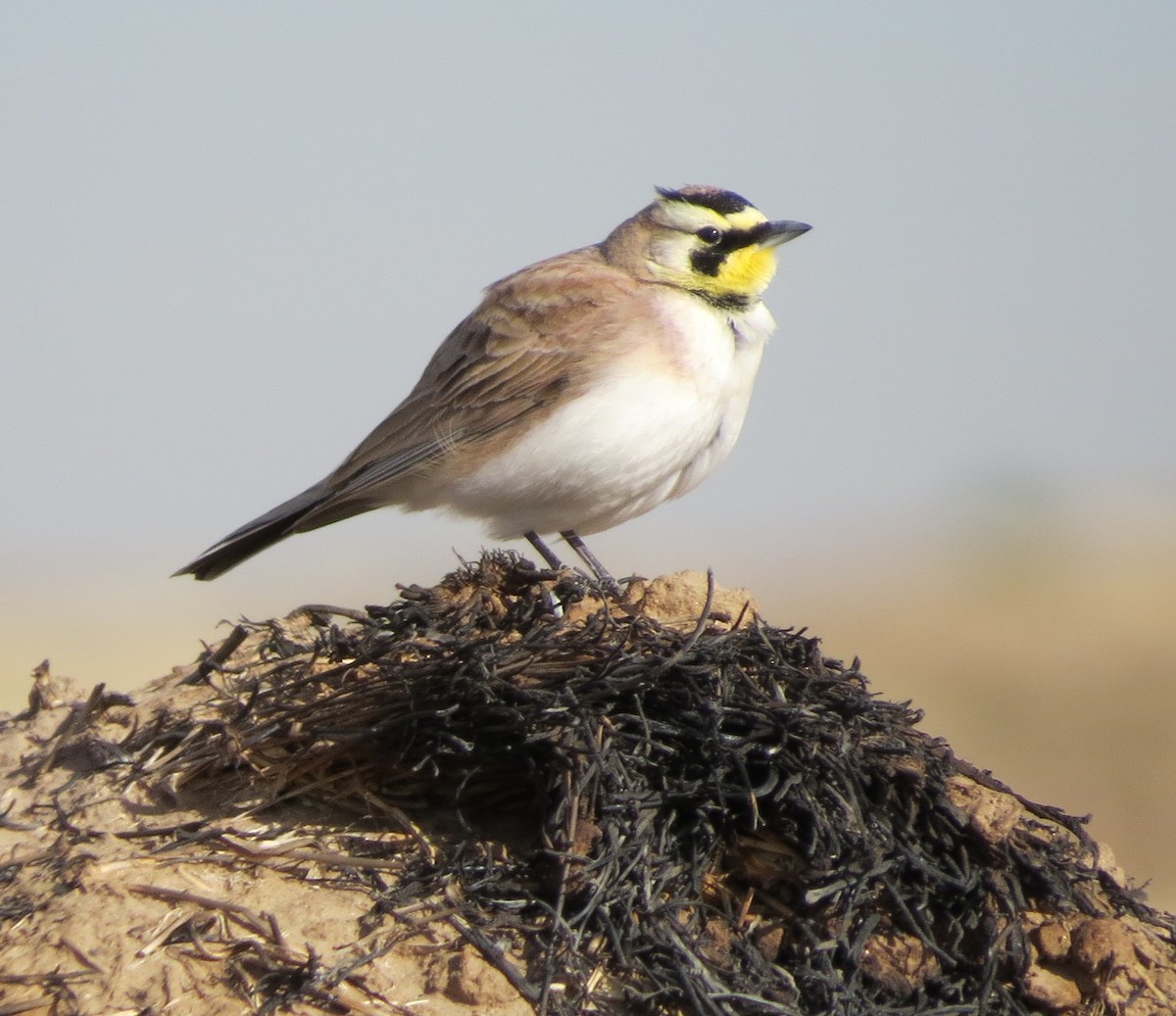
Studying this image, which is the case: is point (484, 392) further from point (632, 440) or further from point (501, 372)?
point (632, 440)

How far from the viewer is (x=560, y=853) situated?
5102 mm

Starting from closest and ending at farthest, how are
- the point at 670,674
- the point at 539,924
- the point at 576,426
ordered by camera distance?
the point at 539,924 < the point at 670,674 < the point at 576,426

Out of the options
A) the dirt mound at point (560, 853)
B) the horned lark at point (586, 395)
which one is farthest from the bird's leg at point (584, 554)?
the dirt mound at point (560, 853)

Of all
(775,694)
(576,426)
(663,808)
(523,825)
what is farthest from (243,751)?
(576,426)

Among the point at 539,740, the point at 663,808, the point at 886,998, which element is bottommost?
the point at 886,998

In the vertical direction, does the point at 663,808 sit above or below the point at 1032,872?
above

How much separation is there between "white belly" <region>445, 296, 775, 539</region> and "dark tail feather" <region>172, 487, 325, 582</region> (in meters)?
0.90

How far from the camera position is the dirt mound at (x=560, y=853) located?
4.88 metres

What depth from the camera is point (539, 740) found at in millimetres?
5273

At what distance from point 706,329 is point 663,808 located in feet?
12.7

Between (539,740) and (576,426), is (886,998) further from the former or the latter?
(576,426)

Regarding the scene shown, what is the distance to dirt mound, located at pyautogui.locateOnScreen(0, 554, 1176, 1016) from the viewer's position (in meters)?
4.88

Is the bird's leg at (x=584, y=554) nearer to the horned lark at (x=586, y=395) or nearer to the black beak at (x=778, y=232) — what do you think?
the horned lark at (x=586, y=395)

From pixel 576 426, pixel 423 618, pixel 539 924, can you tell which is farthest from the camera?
pixel 576 426
